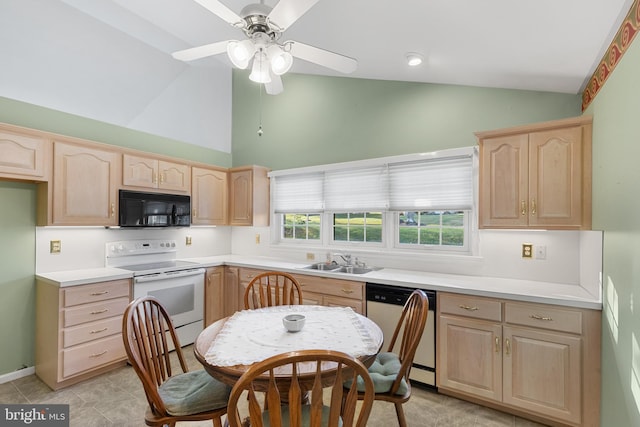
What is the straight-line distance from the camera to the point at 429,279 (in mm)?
2646

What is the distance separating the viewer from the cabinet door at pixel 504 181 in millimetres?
2326

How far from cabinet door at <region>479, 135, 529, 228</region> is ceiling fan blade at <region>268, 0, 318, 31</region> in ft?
5.75

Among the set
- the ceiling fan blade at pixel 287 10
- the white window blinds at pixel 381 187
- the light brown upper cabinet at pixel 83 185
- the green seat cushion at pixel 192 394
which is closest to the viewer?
the ceiling fan blade at pixel 287 10

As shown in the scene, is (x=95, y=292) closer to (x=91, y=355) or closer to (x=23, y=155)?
(x=91, y=355)

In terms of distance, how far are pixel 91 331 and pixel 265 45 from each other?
2718mm

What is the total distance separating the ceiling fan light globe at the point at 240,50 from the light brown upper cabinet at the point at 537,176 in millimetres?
1817

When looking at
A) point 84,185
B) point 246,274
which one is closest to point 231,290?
point 246,274

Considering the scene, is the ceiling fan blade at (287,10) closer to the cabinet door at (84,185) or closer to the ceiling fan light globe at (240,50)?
the ceiling fan light globe at (240,50)

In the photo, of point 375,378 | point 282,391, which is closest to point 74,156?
point 282,391

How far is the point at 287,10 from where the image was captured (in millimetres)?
1472

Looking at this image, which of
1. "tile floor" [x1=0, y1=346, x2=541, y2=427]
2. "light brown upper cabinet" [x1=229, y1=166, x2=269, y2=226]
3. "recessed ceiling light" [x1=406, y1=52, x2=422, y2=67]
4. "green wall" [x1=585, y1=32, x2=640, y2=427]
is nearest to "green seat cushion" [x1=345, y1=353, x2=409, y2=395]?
"tile floor" [x1=0, y1=346, x2=541, y2=427]

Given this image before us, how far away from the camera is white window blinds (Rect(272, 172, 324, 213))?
386 centimetres

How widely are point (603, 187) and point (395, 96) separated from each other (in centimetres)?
197

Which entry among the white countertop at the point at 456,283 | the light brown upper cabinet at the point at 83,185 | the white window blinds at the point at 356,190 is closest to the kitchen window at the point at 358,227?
the white window blinds at the point at 356,190
